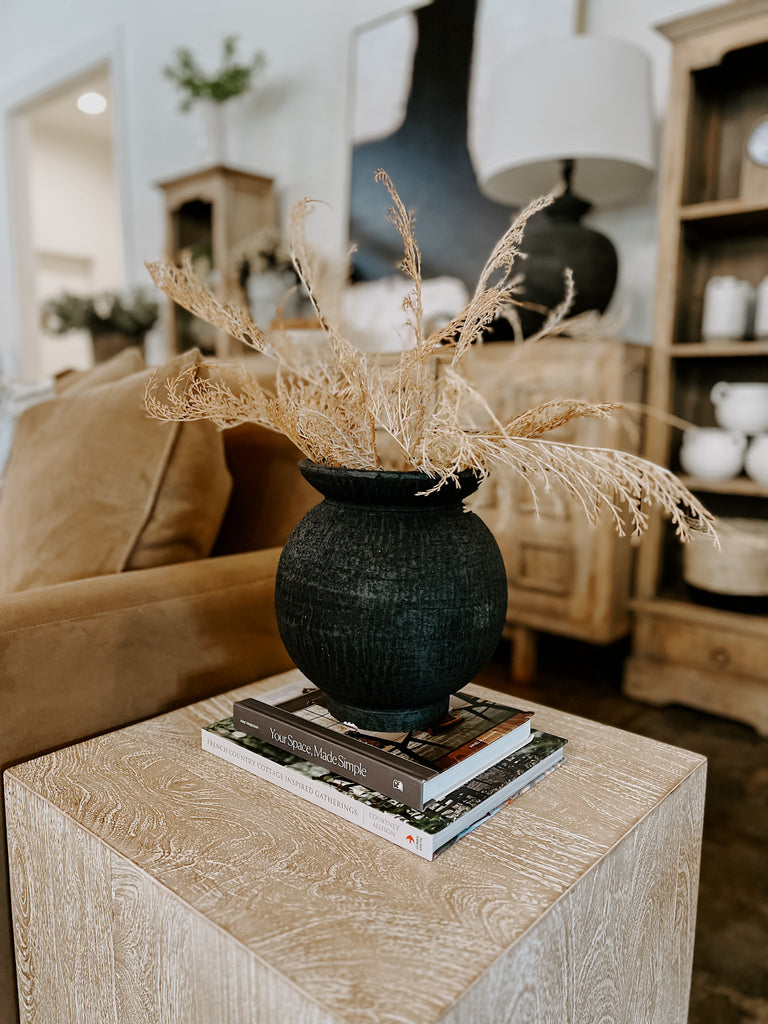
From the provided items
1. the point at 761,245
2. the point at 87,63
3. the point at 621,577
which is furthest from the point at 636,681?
the point at 87,63

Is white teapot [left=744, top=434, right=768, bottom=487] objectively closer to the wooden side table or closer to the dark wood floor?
the dark wood floor

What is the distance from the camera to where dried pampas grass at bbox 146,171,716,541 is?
2.10ft

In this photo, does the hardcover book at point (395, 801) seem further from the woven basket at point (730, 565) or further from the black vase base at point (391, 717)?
the woven basket at point (730, 565)

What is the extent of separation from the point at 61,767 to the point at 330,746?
28 cm

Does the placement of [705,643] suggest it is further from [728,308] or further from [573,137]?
[573,137]

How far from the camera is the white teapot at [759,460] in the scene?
1854 mm

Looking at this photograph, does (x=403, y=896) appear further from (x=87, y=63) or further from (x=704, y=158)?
(x=87, y=63)

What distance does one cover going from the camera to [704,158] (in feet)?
6.76

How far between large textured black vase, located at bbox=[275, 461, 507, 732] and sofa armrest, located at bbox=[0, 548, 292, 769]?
0.25 metres

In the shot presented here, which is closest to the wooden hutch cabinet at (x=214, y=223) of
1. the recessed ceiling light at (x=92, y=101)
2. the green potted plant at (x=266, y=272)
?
the green potted plant at (x=266, y=272)

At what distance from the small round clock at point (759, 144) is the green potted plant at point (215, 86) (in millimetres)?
1951

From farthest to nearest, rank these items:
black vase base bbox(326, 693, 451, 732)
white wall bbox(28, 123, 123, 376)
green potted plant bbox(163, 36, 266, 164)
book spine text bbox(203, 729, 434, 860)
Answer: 1. white wall bbox(28, 123, 123, 376)
2. green potted plant bbox(163, 36, 266, 164)
3. black vase base bbox(326, 693, 451, 732)
4. book spine text bbox(203, 729, 434, 860)

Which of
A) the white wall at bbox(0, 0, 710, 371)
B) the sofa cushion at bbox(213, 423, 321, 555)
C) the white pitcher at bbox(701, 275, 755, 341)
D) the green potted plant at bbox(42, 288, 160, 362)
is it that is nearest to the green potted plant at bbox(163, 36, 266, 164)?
the white wall at bbox(0, 0, 710, 371)

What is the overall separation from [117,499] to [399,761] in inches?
22.4
